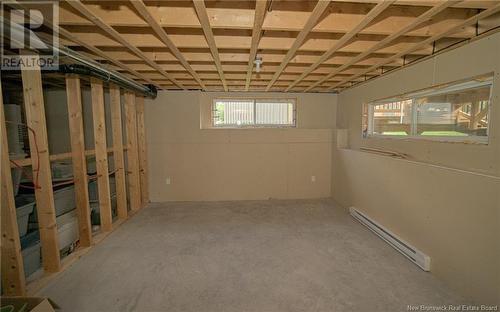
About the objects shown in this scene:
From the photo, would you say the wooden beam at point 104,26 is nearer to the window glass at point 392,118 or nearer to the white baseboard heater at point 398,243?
the window glass at point 392,118

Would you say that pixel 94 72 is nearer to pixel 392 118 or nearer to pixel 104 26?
pixel 104 26

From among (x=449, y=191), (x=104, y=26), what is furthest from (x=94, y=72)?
(x=449, y=191)

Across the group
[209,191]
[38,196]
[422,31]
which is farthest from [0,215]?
[422,31]

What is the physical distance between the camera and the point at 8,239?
1.79m

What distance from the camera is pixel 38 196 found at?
214cm

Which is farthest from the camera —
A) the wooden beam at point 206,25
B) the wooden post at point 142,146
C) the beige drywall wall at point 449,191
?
the wooden post at point 142,146

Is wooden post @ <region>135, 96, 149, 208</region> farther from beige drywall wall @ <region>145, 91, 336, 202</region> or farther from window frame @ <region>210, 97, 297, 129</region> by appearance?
window frame @ <region>210, 97, 297, 129</region>

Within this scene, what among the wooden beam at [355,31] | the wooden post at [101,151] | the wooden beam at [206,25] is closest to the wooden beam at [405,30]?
the wooden beam at [355,31]

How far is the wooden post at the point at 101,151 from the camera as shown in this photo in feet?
9.68

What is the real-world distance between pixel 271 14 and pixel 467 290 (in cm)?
275

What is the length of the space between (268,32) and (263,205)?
304 cm

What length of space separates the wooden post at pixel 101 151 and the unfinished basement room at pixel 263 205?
15 millimetres

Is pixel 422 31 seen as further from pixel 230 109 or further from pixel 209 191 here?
pixel 209 191

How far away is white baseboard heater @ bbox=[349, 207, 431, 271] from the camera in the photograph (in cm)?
228
